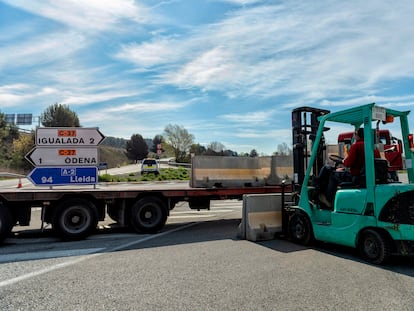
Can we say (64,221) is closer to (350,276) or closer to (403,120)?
(350,276)

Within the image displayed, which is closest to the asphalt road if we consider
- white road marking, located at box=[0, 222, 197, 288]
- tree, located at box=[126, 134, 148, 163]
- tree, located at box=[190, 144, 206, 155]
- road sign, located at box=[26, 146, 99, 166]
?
white road marking, located at box=[0, 222, 197, 288]

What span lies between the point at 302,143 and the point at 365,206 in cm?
281

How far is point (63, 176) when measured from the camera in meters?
9.09

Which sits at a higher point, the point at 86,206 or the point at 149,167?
the point at 149,167

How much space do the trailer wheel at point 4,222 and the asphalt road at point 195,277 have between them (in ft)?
1.10

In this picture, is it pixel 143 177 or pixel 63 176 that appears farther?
pixel 143 177

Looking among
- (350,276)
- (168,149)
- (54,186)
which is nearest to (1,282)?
(54,186)

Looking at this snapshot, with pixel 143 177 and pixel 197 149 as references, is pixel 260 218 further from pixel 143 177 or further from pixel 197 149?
pixel 197 149

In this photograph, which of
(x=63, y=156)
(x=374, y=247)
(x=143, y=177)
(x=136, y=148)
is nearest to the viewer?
(x=374, y=247)

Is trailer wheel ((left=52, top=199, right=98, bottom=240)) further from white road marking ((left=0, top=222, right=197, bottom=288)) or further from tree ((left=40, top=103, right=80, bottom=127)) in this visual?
tree ((left=40, top=103, right=80, bottom=127))

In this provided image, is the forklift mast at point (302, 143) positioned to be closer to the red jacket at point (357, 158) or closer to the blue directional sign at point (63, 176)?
the red jacket at point (357, 158)

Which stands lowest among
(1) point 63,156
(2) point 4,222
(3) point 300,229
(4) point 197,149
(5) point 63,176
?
(3) point 300,229

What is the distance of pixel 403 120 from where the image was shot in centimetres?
709

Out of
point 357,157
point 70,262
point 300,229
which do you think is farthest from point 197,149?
point 70,262
